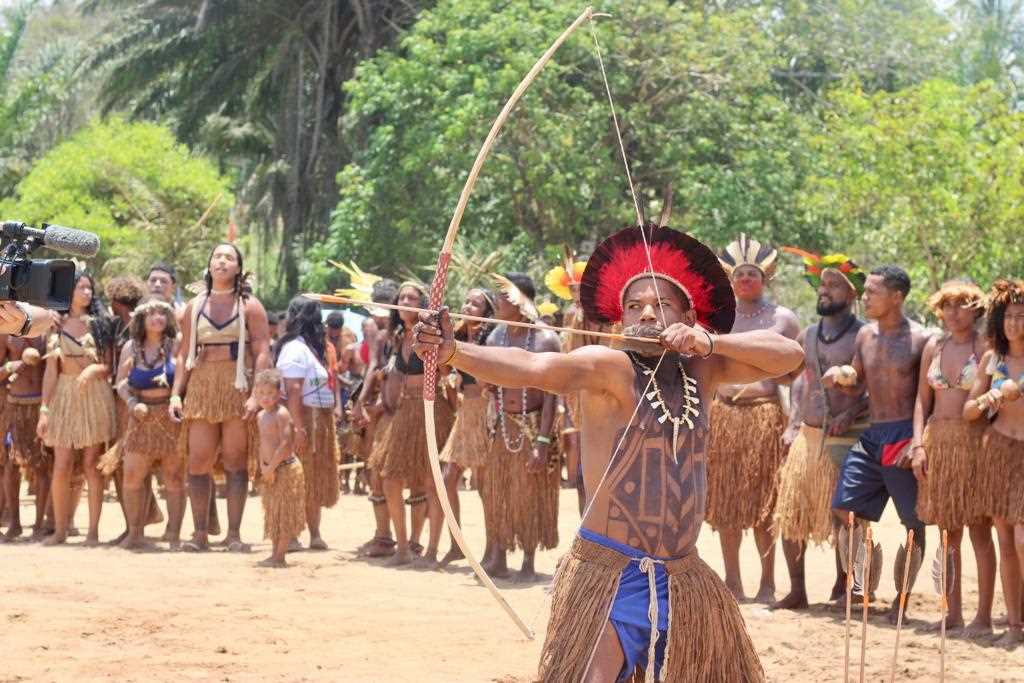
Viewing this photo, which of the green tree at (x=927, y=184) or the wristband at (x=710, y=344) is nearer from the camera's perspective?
the wristband at (x=710, y=344)

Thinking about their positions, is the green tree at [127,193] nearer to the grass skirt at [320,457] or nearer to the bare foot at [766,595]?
the grass skirt at [320,457]

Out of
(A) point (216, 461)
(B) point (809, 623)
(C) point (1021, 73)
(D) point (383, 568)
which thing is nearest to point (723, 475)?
(B) point (809, 623)

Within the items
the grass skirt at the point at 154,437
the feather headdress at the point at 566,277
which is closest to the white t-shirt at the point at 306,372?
the grass skirt at the point at 154,437

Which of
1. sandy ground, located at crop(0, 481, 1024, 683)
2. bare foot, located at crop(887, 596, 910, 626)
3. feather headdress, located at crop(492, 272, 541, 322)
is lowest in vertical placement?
sandy ground, located at crop(0, 481, 1024, 683)

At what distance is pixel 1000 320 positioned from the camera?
7895mm

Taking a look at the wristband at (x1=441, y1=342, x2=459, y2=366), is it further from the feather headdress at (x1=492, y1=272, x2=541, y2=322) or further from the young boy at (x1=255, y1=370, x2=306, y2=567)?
the young boy at (x1=255, y1=370, x2=306, y2=567)

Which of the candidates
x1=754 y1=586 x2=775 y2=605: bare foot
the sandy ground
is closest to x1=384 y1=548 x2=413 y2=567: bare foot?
the sandy ground

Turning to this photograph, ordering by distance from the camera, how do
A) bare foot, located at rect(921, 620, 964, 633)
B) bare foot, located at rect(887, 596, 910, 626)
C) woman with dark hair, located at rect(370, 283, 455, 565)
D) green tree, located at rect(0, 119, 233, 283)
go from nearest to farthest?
bare foot, located at rect(921, 620, 964, 633), bare foot, located at rect(887, 596, 910, 626), woman with dark hair, located at rect(370, 283, 455, 565), green tree, located at rect(0, 119, 233, 283)

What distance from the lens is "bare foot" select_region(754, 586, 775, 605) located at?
358 inches

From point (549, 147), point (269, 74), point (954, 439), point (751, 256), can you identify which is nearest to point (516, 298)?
point (751, 256)

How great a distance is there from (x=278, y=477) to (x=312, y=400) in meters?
0.96

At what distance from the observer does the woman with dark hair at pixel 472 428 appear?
9727 millimetres

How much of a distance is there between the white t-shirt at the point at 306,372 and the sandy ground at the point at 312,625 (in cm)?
108

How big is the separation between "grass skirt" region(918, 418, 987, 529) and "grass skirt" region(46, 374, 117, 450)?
5779 mm
